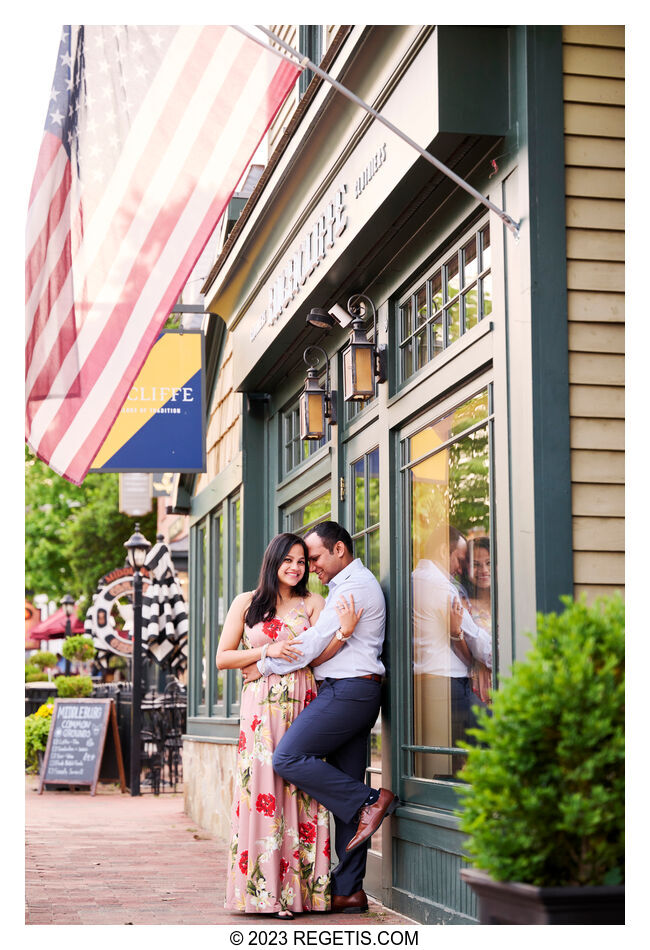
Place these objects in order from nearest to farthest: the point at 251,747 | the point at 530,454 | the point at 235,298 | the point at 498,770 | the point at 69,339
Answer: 1. the point at 498,770
2. the point at 530,454
3. the point at 251,747
4. the point at 69,339
5. the point at 235,298

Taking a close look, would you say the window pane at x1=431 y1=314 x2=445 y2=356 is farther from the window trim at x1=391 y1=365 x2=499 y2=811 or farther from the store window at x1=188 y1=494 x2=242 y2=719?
the store window at x1=188 y1=494 x2=242 y2=719

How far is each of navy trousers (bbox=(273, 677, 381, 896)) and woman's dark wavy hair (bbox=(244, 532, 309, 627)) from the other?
50cm

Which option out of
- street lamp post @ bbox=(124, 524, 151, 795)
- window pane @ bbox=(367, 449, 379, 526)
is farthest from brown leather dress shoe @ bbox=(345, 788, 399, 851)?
street lamp post @ bbox=(124, 524, 151, 795)

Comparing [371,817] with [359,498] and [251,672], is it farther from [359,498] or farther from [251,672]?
[359,498]

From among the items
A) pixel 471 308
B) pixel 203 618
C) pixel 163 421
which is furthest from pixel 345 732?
pixel 203 618

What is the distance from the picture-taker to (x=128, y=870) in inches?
323

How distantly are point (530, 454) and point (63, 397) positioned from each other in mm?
3342

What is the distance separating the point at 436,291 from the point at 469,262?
1.73 feet

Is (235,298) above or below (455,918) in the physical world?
above

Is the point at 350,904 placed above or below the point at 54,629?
below
